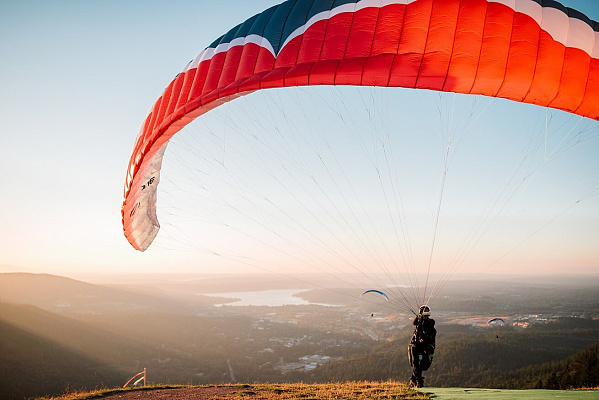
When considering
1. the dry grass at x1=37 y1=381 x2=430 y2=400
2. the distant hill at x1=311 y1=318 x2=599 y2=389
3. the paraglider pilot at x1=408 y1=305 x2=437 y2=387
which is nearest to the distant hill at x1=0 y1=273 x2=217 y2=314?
the distant hill at x1=311 y1=318 x2=599 y2=389

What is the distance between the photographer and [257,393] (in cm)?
1013

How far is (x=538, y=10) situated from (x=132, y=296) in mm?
190598

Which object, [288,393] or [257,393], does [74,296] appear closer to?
[257,393]

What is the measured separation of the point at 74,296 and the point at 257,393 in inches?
7251

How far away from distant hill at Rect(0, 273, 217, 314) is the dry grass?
5681 inches

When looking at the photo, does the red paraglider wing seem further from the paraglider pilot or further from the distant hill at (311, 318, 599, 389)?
the distant hill at (311, 318, 599, 389)

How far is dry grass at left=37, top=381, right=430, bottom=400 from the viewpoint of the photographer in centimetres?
890

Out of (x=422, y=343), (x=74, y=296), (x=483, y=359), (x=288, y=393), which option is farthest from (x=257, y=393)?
(x=74, y=296)

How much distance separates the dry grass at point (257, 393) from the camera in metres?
8.90

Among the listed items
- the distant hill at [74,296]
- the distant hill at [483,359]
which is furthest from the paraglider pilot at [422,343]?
the distant hill at [74,296]

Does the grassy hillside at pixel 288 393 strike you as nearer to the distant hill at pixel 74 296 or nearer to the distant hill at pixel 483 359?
the distant hill at pixel 483 359

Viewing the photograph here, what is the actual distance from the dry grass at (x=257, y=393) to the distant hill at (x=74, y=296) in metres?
144

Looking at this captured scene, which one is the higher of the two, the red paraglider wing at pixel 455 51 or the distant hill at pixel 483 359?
the red paraglider wing at pixel 455 51

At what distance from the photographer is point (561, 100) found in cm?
511
